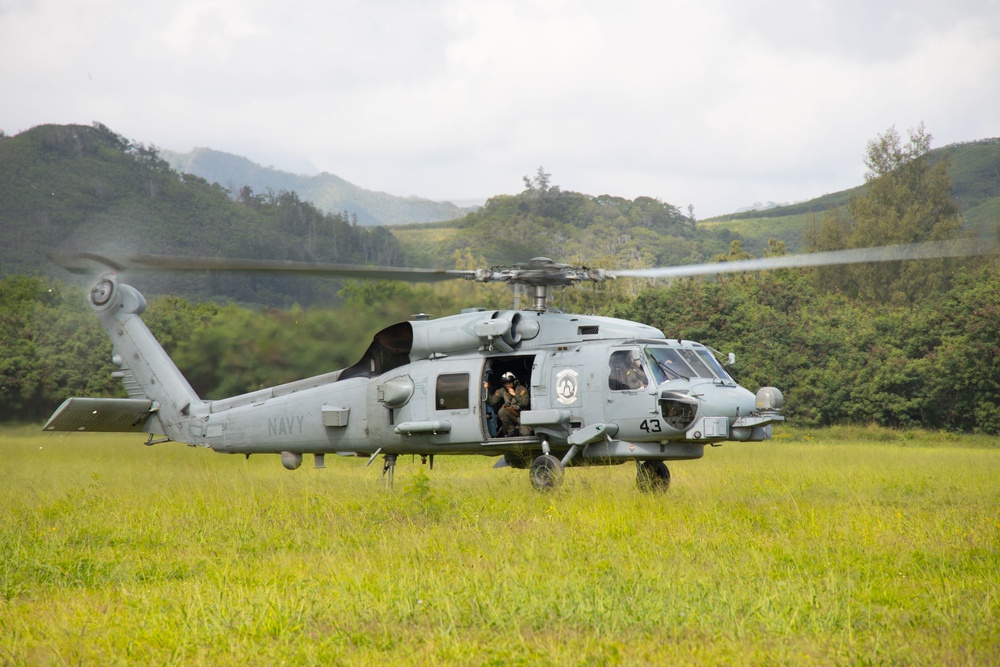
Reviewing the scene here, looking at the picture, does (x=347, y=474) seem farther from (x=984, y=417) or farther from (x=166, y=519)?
(x=984, y=417)

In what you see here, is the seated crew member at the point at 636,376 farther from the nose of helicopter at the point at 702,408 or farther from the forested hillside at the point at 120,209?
the forested hillside at the point at 120,209

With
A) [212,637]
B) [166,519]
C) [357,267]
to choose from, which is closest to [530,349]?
[357,267]

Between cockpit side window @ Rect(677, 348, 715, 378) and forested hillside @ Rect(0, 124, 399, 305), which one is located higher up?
forested hillside @ Rect(0, 124, 399, 305)

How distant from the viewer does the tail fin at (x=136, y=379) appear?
14.3 m

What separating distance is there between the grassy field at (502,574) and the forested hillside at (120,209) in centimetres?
1473

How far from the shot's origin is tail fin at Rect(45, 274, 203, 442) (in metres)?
14.3

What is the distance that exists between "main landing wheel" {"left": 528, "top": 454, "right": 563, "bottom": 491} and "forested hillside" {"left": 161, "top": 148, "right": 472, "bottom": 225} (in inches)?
150

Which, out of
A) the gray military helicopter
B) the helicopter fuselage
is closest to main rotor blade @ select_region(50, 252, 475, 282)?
the gray military helicopter

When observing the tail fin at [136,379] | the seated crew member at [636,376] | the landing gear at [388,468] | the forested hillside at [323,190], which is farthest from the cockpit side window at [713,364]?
the tail fin at [136,379]

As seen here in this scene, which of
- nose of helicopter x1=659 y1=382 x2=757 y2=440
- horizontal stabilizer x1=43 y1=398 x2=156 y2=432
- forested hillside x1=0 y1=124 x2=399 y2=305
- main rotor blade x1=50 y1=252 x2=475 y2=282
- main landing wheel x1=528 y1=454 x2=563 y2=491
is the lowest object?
main landing wheel x1=528 y1=454 x2=563 y2=491

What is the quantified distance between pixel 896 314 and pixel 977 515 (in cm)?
2409

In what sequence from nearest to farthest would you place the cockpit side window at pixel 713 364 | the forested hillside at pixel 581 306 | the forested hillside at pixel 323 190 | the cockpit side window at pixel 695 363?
the cockpit side window at pixel 695 363 < the cockpit side window at pixel 713 364 < the forested hillside at pixel 323 190 < the forested hillside at pixel 581 306

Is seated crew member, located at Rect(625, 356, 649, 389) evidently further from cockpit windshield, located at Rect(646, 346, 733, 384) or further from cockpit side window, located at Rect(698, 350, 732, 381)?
cockpit side window, located at Rect(698, 350, 732, 381)

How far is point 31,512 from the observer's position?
427 inches
